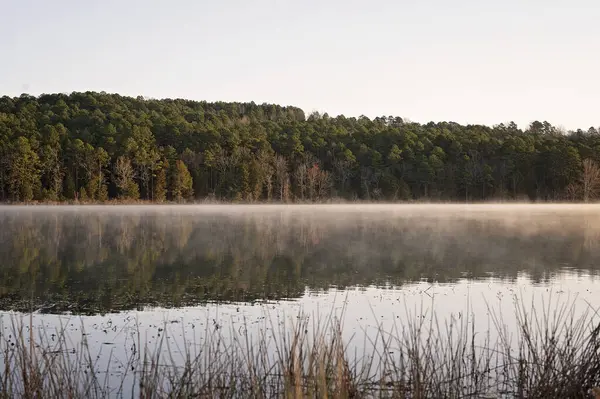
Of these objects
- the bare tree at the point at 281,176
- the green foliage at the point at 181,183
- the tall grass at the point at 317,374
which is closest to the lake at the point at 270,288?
the tall grass at the point at 317,374

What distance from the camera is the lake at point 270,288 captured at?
8078 millimetres

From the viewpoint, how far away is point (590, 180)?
264 ft

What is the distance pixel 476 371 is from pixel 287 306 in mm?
4613

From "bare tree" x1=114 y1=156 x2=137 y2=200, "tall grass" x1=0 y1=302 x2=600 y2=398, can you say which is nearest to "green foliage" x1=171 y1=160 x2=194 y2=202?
Answer: "bare tree" x1=114 y1=156 x2=137 y2=200

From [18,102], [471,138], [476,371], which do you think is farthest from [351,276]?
[18,102]

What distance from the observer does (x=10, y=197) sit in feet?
230

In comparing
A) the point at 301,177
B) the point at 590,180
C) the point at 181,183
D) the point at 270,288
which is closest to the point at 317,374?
the point at 270,288

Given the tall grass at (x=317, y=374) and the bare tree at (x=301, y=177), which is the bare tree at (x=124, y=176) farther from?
the tall grass at (x=317, y=374)

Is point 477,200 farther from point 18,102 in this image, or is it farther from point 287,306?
point 287,306

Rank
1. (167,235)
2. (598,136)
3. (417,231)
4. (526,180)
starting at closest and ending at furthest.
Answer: (167,235), (417,231), (526,180), (598,136)

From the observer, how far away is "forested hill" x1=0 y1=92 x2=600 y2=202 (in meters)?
73.2

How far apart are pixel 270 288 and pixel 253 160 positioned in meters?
67.1

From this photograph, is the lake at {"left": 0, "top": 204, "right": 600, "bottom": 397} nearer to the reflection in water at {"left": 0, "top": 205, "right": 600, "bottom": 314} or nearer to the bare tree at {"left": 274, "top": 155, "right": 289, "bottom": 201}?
the reflection in water at {"left": 0, "top": 205, "right": 600, "bottom": 314}

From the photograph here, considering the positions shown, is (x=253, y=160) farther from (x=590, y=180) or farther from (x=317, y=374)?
(x=317, y=374)
